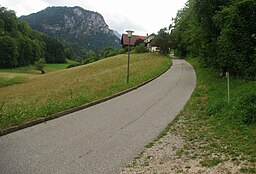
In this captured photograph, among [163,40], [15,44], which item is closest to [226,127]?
[163,40]

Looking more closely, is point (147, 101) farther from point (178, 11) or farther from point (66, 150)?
point (178, 11)

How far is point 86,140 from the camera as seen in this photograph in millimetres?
8336

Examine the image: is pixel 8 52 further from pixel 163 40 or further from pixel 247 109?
pixel 247 109

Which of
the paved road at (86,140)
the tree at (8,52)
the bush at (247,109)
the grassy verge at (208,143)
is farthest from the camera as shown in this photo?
the tree at (8,52)

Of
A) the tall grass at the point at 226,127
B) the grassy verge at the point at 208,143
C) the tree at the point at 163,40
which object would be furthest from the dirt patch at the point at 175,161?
the tree at the point at 163,40

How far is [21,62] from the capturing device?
93.9 m

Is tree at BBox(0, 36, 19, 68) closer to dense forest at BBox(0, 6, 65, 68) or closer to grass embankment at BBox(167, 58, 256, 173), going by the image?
dense forest at BBox(0, 6, 65, 68)

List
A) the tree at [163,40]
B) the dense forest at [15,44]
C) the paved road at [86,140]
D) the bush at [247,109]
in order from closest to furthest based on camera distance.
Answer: the paved road at [86,140], the bush at [247,109], the tree at [163,40], the dense forest at [15,44]

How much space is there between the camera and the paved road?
6.46 metres

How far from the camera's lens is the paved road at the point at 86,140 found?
646cm

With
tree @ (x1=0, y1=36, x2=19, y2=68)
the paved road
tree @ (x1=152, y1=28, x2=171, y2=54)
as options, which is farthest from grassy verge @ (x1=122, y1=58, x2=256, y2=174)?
tree @ (x1=0, y1=36, x2=19, y2=68)

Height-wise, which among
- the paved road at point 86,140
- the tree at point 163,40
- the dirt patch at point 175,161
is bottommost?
the paved road at point 86,140

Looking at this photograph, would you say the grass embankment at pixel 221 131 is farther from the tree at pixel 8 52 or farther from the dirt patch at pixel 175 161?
the tree at pixel 8 52

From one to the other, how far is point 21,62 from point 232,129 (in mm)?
93778
